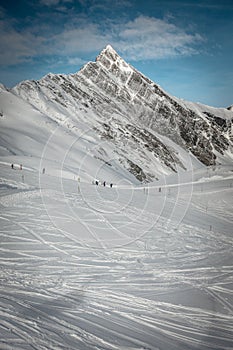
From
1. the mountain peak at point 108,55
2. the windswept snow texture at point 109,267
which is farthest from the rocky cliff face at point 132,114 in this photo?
the windswept snow texture at point 109,267

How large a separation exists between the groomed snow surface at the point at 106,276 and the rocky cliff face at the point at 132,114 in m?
50.7

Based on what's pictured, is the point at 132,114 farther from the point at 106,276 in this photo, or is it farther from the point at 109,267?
the point at 106,276

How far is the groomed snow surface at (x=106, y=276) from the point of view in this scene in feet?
23.2

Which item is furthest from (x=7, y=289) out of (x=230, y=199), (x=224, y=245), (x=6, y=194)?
(x=230, y=199)

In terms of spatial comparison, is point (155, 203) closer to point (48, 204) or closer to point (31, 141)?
point (48, 204)

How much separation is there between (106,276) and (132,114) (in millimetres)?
117228

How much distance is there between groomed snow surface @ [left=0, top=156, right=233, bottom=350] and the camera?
23.2 ft

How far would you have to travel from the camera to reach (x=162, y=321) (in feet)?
27.0

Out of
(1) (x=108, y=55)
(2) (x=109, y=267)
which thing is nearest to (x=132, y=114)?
(1) (x=108, y=55)

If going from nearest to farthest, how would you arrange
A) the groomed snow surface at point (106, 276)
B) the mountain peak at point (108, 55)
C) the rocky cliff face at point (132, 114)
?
the groomed snow surface at point (106, 276) → the rocky cliff face at point (132, 114) → the mountain peak at point (108, 55)

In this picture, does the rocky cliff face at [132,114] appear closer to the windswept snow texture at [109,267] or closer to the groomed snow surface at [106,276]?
→ the windswept snow texture at [109,267]

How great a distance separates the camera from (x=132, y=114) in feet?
404

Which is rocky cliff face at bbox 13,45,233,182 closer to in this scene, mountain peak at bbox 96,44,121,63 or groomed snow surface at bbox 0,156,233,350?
Answer: mountain peak at bbox 96,44,121,63

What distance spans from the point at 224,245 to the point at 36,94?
86.6m
